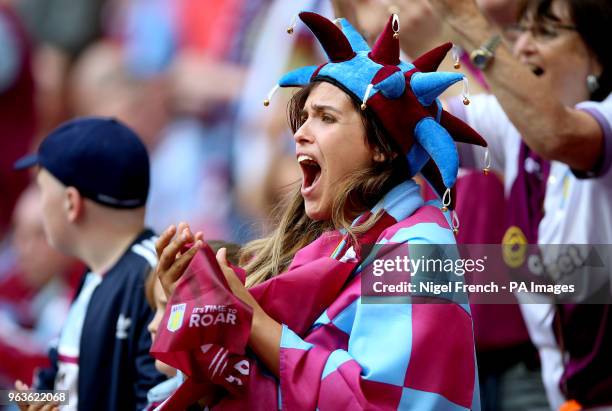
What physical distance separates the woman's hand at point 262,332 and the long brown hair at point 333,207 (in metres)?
0.30

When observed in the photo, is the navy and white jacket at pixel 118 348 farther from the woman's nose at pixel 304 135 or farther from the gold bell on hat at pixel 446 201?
the gold bell on hat at pixel 446 201

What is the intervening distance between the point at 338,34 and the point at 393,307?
742 mm

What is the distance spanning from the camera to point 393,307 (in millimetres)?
2570

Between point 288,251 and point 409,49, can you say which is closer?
point 288,251

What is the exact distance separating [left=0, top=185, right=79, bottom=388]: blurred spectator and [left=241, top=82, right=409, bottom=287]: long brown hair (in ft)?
10.7

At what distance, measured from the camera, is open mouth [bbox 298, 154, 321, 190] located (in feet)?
9.34

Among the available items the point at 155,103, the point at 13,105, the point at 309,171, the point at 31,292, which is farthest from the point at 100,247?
the point at 13,105

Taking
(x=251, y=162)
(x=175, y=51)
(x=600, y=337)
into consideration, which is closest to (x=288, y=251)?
(x=600, y=337)

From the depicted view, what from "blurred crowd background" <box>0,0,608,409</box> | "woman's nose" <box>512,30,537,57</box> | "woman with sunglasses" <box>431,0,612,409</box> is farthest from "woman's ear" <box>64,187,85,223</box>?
"woman's nose" <box>512,30,537,57</box>

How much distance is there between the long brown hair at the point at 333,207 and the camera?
2.80m

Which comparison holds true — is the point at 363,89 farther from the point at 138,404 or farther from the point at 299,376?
the point at 138,404

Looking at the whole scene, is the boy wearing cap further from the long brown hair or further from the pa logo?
the pa logo

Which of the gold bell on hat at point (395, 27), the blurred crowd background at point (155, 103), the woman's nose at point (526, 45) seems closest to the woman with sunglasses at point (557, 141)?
the woman's nose at point (526, 45)

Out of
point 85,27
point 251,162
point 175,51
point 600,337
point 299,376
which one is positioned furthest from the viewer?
point 85,27
